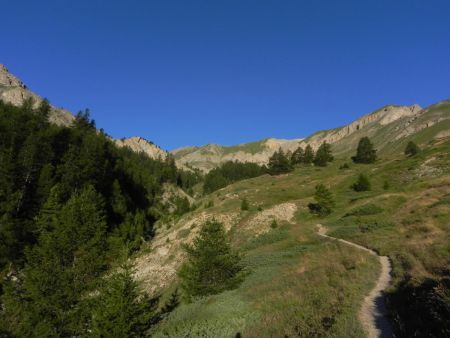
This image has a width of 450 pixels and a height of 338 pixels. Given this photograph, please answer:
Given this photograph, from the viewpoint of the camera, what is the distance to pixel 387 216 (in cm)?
3509

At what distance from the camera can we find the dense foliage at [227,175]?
150m

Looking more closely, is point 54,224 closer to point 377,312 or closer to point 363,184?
point 377,312

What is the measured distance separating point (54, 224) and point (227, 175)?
15145cm

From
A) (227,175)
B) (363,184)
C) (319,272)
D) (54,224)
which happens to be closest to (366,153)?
(363,184)

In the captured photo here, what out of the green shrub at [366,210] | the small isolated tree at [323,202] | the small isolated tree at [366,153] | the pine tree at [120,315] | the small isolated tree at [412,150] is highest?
the small isolated tree at [366,153]

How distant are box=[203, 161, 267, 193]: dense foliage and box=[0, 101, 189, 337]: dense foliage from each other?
51.8 metres

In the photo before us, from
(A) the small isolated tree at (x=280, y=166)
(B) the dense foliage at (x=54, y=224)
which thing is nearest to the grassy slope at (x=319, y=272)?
(B) the dense foliage at (x=54, y=224)

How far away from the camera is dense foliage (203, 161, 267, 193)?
5901 inches

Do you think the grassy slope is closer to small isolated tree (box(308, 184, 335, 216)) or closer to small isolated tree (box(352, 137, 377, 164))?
small isolated tree (box(308, 184, 335, 216))

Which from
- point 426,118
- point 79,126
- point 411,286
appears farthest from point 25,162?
point 426,118

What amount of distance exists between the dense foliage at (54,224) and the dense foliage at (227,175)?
51786 millimetres

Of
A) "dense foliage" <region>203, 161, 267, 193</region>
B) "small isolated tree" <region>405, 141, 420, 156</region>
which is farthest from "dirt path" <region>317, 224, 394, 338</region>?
"dense foliage" <region>203, 161, 267, 193</region>

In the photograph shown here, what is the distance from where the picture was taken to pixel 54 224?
1077 inches

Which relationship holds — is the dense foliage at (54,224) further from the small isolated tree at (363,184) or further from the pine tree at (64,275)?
the small isolated tree at (363,184)
